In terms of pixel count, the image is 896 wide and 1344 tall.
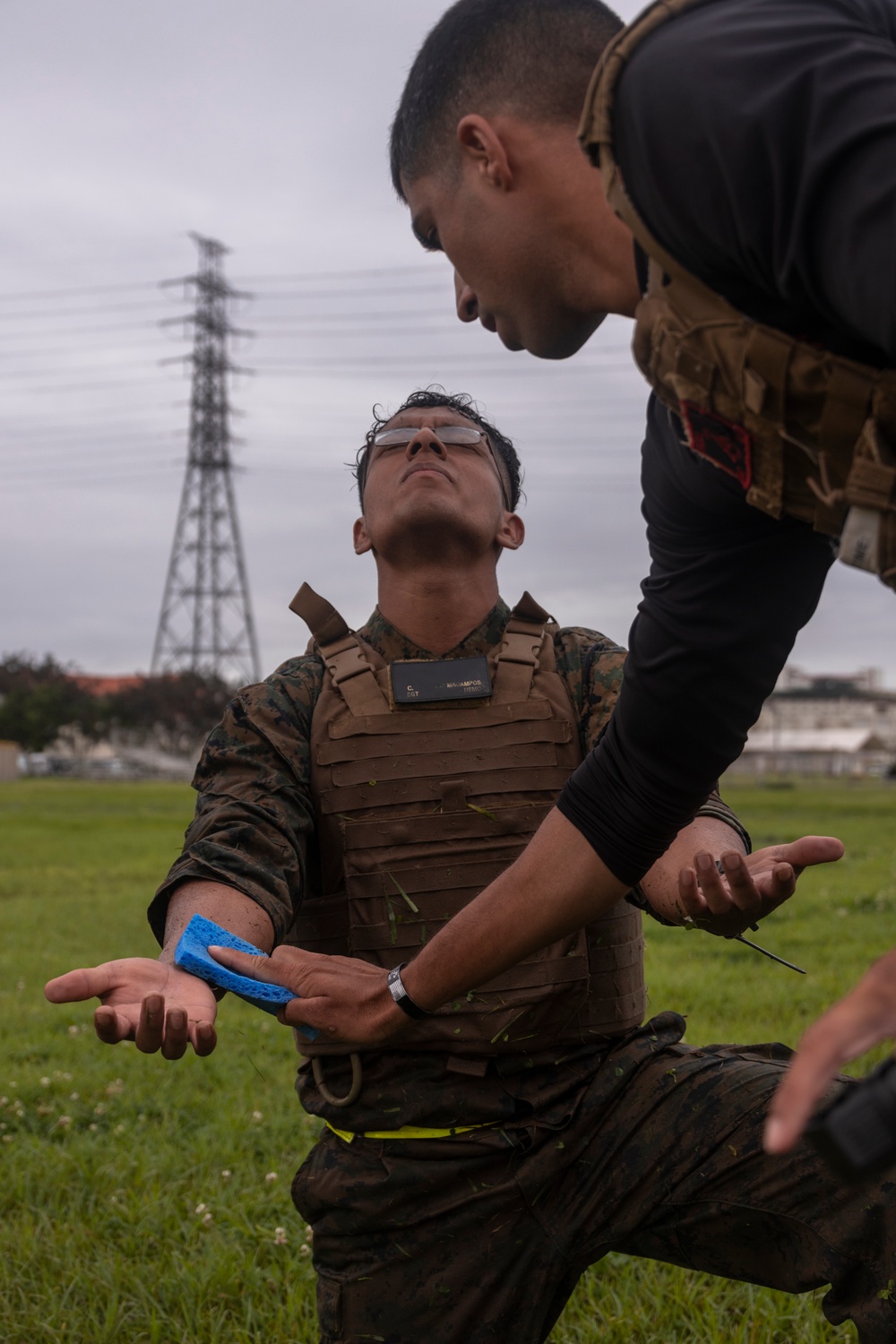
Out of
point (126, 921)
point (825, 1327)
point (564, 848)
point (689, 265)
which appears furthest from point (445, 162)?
point (126, 921)

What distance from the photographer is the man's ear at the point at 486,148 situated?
212 centimetres

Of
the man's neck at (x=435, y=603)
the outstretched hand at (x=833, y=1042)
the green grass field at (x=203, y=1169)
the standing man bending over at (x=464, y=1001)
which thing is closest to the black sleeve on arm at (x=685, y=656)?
the standing man bending over at (x=464, y=1001)

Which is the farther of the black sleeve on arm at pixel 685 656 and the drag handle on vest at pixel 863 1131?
the black sleeve on arm at pixel 685 656

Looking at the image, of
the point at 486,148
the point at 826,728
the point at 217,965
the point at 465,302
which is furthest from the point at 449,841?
the point at 826,728

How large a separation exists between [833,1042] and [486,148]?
1.53 m

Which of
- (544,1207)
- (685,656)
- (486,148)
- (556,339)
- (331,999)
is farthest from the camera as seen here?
(544,1207)

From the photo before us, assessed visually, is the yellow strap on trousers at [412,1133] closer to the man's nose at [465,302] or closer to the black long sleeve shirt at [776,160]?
the black long sleeve shirt at [776,160]

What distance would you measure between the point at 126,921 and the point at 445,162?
10997 millimetres

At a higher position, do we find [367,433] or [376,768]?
[367,433]

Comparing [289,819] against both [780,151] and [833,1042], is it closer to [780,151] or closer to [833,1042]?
[833,1042]

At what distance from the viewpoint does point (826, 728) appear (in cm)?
13375

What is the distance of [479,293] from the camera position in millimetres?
2326

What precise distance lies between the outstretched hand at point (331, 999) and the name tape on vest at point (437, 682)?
3.29ft

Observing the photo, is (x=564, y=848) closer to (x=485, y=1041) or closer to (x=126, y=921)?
(x=485, y=1041)
